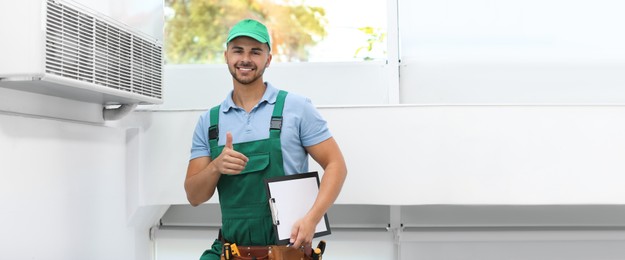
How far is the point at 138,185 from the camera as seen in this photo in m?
2.90

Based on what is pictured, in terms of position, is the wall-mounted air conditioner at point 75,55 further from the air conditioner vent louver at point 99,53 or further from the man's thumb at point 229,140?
the man's thumb at point 229,140

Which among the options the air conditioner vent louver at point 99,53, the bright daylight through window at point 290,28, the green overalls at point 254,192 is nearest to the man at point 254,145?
the green overalls at point 254,192

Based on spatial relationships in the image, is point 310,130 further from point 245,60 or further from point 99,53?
point 99,53

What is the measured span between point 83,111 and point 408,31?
1.46 metres

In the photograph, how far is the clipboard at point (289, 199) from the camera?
6.53 feet

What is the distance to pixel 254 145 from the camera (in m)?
2.09

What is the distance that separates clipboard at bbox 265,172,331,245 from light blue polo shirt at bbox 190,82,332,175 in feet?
0.24

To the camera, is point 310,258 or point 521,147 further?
point 521,147

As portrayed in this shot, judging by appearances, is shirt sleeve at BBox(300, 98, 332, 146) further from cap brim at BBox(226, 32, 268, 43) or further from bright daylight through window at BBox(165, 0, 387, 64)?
bright daylight through window at BBox(165, 0, 387, 64)

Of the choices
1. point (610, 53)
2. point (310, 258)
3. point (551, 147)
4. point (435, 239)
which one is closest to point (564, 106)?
point (551, 147)

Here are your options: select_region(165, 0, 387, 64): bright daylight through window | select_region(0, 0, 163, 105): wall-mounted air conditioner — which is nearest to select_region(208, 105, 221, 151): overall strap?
select_region(0, 0, 163, 105): wall-mounted air conditioner

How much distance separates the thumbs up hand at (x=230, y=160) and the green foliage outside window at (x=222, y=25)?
1490 millimetres

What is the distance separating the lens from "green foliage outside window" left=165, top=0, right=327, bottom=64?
3439mm

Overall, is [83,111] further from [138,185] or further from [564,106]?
[564,106]
